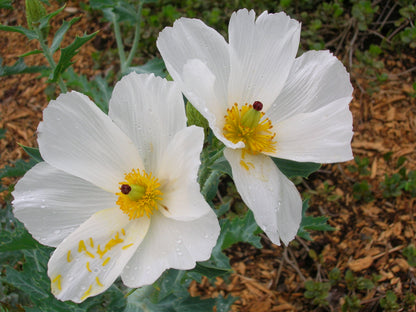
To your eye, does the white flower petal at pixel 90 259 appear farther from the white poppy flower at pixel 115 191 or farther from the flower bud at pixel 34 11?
the flower bud at pixel 34 11

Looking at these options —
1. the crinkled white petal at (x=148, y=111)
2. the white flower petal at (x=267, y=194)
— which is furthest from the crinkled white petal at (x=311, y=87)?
the crinkled white petal at (x=148, y=111)

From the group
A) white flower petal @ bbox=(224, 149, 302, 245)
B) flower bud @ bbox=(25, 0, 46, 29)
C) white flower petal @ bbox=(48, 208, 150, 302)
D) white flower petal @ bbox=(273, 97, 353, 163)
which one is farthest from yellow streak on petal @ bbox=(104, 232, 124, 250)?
flower bud @ bbox=(25, 0, 46, 29)

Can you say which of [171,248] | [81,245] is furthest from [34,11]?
[171,248]

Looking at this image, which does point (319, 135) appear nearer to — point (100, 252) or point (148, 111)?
point (148, 111)

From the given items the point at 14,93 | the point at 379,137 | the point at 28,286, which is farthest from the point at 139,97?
the point at 14,93

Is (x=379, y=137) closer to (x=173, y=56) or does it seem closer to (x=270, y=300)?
(x=270, y=300)

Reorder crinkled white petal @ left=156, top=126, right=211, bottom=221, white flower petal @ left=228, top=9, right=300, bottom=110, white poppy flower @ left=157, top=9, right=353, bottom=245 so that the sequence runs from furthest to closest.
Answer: white flower petal @ left=228, top=9, right=300, bottom=110 < white poppy flower @ left=157, top=9, right=353, bottom=245 < crinkled white petal @ left=156, top=126, right=211, bottom=221

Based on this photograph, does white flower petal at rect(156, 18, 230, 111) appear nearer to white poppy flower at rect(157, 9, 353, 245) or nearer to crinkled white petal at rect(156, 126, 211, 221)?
white poppy flower at rect(157, 9, 353, 245)
